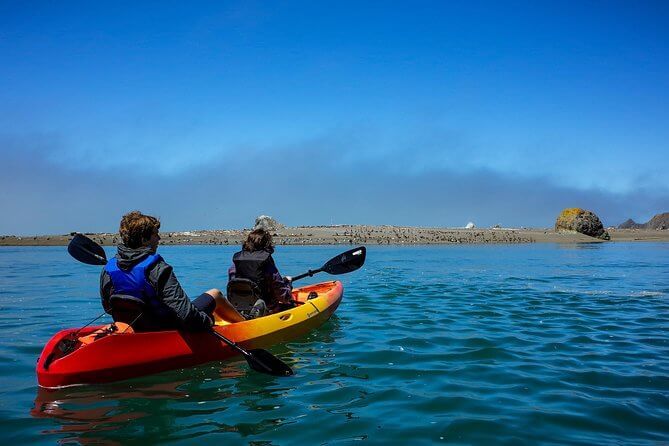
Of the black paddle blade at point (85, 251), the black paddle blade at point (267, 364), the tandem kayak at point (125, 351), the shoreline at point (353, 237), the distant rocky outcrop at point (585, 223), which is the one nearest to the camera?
the tandem kayak at point (125, 351)

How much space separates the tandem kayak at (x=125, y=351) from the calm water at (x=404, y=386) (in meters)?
0.15

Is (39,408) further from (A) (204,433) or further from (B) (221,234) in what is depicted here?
(B) (221,234)

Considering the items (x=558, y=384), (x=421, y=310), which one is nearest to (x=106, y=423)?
(x=558, y=384)

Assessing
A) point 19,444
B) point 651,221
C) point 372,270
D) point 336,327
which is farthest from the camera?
point 651,221

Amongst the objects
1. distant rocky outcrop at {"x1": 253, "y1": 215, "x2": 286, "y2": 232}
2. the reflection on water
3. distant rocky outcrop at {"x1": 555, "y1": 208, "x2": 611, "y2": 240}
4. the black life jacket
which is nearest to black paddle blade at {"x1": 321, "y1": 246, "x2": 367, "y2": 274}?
the black life jacket

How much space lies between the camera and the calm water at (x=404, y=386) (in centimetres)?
442

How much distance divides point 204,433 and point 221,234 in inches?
1518

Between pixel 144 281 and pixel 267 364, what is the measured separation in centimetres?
165

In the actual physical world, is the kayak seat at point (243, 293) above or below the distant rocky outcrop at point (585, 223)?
below

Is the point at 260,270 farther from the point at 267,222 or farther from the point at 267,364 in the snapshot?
the point at 267,222

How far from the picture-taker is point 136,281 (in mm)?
5664

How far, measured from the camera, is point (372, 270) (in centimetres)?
1925

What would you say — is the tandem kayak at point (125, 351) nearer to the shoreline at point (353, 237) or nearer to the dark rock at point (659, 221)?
the shoreline at point (353, 237)

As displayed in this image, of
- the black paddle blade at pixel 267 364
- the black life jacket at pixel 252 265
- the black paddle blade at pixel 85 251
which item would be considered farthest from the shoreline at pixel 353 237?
the black paddle blade at pixel 267 364
